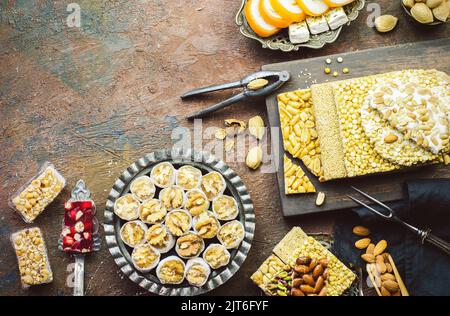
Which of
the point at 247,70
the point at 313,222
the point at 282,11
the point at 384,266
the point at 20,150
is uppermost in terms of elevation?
the point at 282,11

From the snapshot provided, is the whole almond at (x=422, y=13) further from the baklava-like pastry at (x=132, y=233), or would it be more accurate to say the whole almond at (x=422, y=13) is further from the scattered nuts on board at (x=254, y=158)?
the baklava-like pastry at (x=132, y=233)

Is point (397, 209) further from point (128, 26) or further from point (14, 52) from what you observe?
point (14, 52)

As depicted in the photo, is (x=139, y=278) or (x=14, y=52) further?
(x=14, y=52)

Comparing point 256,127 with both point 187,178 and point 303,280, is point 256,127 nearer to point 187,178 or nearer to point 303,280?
point 187,178

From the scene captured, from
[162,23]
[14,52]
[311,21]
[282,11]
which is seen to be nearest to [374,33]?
[311,21]

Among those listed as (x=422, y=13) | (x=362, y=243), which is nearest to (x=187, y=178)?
(x=362, y=243)

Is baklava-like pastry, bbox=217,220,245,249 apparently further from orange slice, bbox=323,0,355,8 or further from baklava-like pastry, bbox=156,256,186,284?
orange slice, bbox=323,0,355,8

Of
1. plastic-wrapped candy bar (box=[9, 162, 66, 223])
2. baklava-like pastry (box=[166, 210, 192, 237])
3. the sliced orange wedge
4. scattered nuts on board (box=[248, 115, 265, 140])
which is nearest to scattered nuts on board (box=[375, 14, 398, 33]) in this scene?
the sliced orange wedge

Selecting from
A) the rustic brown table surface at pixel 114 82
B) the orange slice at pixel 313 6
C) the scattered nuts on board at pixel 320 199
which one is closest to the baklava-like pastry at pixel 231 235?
the rustic brown table surface at pixel 114 82
